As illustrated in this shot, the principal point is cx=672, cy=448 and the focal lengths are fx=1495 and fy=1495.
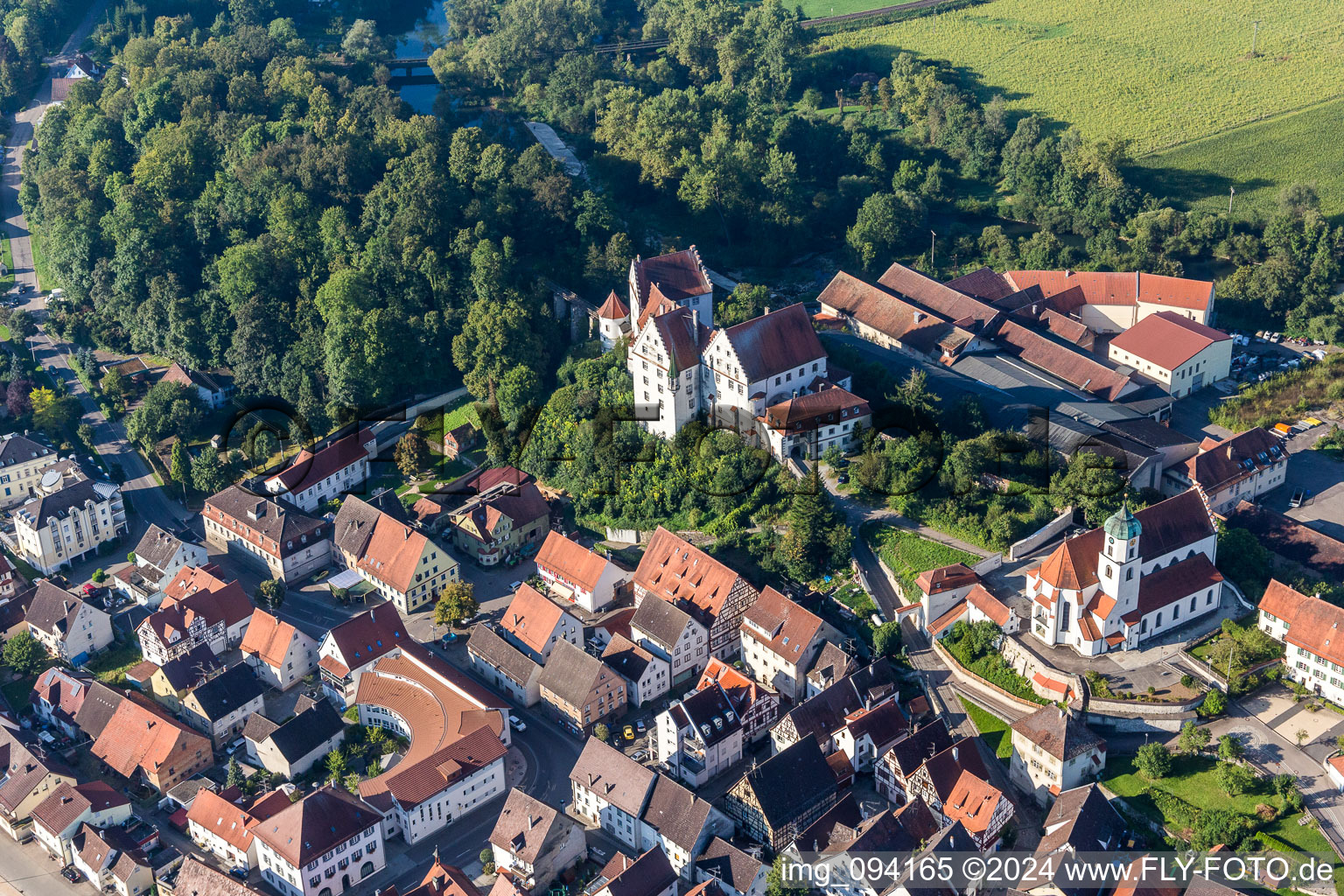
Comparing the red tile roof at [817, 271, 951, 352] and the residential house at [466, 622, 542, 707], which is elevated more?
the red tile roof at [817, 271, 951, 352]

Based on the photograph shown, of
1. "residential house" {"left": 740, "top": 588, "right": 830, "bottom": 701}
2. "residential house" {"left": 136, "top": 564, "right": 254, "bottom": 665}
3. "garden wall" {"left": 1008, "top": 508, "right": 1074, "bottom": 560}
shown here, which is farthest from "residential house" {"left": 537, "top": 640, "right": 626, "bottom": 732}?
"garden wall" {"left": 1008, "top": 508, "right": 1074, "bottom": 560}

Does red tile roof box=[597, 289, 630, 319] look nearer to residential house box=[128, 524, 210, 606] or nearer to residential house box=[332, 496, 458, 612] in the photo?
residential house box=[332, 496, 458, 612]

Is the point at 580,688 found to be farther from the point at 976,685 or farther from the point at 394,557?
the point at 976,685

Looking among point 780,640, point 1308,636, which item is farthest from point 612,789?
point 1308,636

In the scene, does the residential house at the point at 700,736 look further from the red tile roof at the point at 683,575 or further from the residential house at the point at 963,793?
the residential house at the point at 963,793

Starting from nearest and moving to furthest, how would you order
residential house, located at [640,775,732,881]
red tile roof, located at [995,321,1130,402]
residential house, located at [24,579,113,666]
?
1. residential house, located at [640,775,732,881]
2. residential house, located at [24,579,113,666]
3. red tile roof, located at [995,321,1130,402]

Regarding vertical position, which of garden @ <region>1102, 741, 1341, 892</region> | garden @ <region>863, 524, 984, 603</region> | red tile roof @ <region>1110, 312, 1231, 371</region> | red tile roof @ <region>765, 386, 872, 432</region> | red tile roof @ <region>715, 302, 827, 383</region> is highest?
red tile roof @ <region>715, 302, 827, 383</region>
